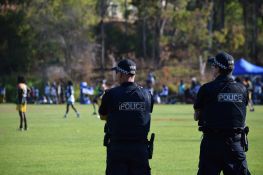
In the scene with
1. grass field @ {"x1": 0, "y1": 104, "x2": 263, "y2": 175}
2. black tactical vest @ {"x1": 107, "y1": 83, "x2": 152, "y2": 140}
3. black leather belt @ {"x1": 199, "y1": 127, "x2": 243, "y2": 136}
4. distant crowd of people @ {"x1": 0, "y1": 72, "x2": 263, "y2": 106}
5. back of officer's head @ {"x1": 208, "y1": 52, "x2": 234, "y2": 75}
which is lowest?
distant crowd of people @ {"x1": 0, "y1": 72, "x2": 263, "y2": 106}

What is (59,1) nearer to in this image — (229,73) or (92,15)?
(92,15)

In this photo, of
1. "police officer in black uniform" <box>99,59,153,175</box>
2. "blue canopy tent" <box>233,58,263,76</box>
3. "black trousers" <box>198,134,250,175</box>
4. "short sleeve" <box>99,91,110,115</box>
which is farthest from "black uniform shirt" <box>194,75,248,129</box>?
"blue canopy tent" <box>233,58,263,76</box>

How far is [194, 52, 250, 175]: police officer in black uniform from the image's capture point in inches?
380

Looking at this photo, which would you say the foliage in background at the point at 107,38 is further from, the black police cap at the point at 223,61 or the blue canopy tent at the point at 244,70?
the black police cap at the point at 223,61

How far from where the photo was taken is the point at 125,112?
941 cm

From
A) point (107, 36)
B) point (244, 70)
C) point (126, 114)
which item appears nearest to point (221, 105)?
point (126, 114)

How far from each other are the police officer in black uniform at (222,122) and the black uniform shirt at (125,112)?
90 cm

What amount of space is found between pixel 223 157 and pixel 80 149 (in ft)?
33.8

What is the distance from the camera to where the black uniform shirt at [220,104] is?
9.86 m

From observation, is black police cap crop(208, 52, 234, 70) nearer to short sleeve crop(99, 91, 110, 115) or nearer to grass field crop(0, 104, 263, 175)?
short sleeve crop(99, 91, 110, 115)

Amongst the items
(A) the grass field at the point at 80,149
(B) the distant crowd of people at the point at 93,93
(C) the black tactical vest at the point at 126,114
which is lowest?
(B) the distant crowd of people at the point at 93,93

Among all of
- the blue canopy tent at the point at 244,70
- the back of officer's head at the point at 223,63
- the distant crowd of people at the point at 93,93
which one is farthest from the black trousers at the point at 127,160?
the distant crowd of people at the point at 93,93

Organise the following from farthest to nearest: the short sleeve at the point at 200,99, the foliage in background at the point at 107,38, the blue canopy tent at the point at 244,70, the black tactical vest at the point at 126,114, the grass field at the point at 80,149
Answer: the foliage in background at the point at 107,38
the blue canopy tent at the point at 244,70
the grass field at the point at 80,149
the short sleeve at the point at 200,99
the black tactical vest at the point at 126,114

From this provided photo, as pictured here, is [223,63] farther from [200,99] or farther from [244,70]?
[244,70]
